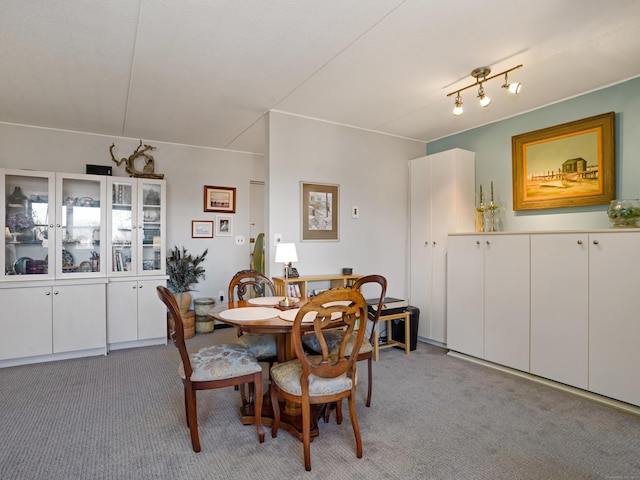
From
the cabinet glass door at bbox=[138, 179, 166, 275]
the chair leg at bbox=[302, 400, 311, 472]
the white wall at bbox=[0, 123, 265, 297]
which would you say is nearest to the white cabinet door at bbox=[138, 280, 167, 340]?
the cabinet glass door at bbox=[138, 179, 166, 275]

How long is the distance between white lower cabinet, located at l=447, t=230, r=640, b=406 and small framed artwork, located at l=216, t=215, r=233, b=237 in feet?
9.78

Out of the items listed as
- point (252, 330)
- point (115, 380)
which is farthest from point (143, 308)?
point (252, 330)

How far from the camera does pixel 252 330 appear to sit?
2.03 meters

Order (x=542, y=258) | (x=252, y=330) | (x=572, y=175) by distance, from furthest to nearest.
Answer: (x=572, y=175) → (x=542, y=258) → (x=252, y=330)

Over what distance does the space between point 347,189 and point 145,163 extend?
8.53 feet

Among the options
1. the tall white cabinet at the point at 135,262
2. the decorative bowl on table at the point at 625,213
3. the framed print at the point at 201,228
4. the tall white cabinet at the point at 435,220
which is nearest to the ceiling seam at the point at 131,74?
the tall white cabinet at the point at 135,262

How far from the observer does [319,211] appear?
3.79 m

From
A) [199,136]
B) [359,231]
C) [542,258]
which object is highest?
[199,136]

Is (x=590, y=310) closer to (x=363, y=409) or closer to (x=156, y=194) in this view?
(x=363, y=409)

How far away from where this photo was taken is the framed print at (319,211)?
3.70 m

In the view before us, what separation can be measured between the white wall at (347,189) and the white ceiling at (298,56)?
27 centimetres

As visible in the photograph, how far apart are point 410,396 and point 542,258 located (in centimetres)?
159

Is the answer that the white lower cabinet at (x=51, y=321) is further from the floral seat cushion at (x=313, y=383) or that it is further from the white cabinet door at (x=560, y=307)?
the white cabinet door at (x=560, y=307)

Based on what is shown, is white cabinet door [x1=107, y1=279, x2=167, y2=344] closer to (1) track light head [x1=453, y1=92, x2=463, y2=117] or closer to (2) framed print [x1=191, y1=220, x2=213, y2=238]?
(2) framed print [x1=191, y1=220, x2=213, y2=238]
